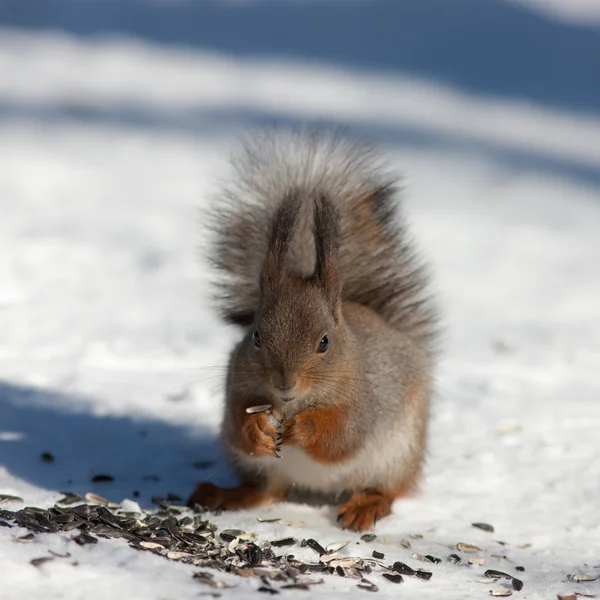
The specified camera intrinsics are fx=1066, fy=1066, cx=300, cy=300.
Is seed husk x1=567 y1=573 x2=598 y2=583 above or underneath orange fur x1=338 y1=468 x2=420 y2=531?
underneath

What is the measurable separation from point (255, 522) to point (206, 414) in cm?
109

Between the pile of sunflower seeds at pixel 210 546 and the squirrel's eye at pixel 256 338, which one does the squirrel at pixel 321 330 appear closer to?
the squirrel's eye at pixel 256 338

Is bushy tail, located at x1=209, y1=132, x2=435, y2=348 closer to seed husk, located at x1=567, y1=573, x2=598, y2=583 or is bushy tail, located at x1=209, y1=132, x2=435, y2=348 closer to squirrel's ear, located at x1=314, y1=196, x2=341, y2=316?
squirrel's ear, located at x1=314, y1=196, x2=341, y2=316

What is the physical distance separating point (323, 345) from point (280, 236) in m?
0.34

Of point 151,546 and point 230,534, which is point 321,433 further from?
point 151,546

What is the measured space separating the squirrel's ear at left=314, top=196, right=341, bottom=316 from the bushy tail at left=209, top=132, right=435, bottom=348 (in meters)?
0.31

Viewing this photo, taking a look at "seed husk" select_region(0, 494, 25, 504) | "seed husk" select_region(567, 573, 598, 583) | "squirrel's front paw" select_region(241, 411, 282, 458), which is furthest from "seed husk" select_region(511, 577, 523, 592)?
"seed husk" select_region(0, 494, 25, 504)

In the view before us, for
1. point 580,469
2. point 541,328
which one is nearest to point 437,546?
point 580,469

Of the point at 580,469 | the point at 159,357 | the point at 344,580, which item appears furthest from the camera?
the point at 159,357

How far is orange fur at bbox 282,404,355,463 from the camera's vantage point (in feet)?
9.98

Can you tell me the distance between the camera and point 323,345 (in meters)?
3.04

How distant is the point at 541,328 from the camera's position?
5316mm

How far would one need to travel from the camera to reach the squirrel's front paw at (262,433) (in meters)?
3.03

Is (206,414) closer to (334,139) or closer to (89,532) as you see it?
(334,139)
